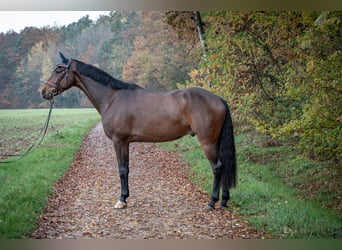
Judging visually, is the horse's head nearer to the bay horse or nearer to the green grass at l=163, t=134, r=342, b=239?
the bay horse

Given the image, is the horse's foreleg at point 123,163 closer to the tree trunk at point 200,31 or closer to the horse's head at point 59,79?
the horse's head at point 59,79

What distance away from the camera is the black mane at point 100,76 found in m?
3.80

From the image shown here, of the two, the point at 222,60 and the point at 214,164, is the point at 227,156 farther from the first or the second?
the point at 222,60

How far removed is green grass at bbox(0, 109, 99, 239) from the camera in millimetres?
3340

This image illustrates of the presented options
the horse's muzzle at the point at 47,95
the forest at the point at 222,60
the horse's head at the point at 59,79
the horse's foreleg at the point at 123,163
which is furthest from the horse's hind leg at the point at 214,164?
the horse's muzzle at the point at 47,95

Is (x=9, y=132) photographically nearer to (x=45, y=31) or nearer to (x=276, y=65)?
(x=45, y=31)

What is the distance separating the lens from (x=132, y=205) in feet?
12.6

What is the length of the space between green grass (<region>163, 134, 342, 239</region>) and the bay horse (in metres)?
0.45

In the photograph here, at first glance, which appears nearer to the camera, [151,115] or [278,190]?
[151,115]

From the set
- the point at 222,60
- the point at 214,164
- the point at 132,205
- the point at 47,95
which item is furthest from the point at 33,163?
the point at 222,60

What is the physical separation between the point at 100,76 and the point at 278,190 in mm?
2555

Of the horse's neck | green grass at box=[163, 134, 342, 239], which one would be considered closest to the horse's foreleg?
the horse's neck

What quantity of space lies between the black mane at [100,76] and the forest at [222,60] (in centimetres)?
25

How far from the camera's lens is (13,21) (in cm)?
407
